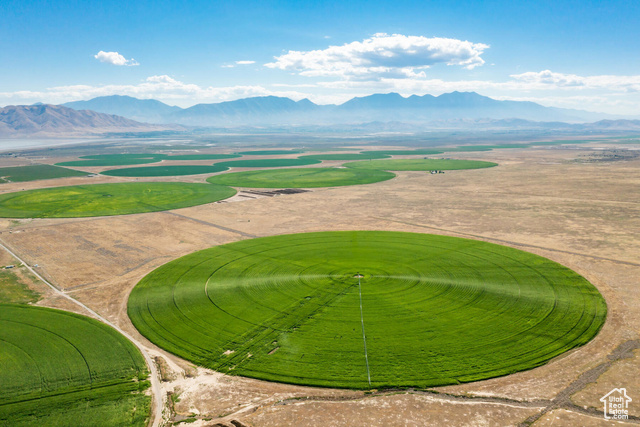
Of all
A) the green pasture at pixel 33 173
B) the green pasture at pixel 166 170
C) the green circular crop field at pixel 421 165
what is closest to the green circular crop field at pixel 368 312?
the green pasture at pixel 166 170

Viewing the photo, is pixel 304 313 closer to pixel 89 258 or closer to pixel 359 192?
pixel 89 258

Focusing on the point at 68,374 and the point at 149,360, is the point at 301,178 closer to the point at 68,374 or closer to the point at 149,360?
the point at 149,360

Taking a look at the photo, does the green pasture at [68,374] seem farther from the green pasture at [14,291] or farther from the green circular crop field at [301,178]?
the green circular crop field at [301,178]

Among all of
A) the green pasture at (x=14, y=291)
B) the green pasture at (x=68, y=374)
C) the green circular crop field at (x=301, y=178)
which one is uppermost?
the green circular crop field at (x=301, y=178)

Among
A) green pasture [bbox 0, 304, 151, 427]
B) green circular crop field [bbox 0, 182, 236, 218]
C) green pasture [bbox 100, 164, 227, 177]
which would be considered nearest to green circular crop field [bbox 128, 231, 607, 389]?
green pasture [bbox 0, 304, 151, 427]

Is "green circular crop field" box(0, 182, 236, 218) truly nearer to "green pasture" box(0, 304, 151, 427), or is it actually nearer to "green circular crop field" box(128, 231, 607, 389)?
"green circular crop field" box(128, 231, 607, 389)

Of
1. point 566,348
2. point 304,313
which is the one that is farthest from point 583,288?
point 304,313
